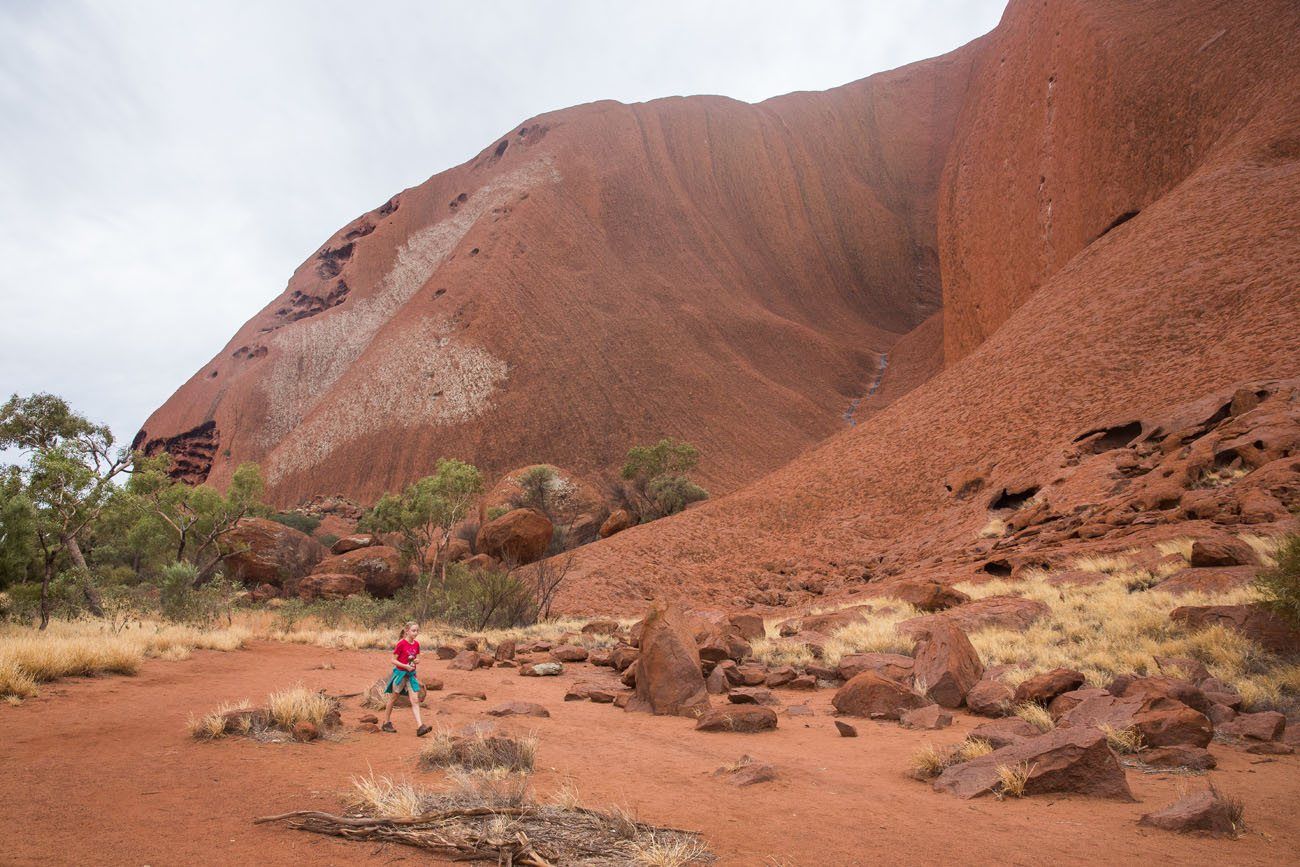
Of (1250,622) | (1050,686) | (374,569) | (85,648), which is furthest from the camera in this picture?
(374,569)

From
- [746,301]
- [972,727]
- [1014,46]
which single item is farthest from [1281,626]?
→ [746,301]

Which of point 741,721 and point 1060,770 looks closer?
point 1060,770

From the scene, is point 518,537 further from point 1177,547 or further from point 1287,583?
point 1287,583

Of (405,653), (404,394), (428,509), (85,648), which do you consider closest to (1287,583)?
(405,653)

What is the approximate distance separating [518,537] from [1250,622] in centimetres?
2494

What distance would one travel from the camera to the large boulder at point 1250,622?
24.0ft

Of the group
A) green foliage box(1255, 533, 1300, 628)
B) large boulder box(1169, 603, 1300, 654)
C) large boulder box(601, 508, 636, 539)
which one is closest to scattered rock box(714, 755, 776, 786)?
large boulder box(1169, 603, 1300, 654)

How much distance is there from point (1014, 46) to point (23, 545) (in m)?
53.3

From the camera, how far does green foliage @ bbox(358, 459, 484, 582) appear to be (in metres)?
27.9

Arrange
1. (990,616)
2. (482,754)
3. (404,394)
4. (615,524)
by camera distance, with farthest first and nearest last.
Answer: (404,394)
(615,524)
(990,616)
(482,754)

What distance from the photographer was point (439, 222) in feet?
238

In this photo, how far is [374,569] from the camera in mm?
29156

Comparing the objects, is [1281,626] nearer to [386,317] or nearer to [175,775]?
[175,775]

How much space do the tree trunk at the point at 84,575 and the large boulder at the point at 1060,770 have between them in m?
16.0
